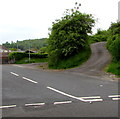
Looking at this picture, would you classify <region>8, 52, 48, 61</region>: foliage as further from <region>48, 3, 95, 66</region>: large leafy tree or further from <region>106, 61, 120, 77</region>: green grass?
<region>106, 61, 120, 77</region>: green grass

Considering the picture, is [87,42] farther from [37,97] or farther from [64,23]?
[37,97]

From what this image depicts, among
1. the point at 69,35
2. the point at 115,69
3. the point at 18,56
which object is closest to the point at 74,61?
the point at 69,35

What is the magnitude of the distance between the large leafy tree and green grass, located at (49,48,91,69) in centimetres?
62

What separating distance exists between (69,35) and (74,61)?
308 cm

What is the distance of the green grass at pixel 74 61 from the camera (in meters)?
17.6

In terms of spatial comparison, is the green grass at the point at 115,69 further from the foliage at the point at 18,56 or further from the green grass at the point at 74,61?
the foliage at the point at 18,56

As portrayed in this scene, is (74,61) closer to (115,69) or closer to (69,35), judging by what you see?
(69,35)

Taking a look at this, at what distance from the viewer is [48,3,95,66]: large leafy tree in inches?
710

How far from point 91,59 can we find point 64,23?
5.46 metres

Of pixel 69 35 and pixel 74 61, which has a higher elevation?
pixel 69 35

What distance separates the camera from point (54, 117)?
410cm

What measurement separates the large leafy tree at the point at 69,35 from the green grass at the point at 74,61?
2.03 feet

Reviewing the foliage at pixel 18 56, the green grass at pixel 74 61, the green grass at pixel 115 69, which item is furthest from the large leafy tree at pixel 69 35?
the foliage at pixel 18 56

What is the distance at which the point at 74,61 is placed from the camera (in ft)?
58.5
